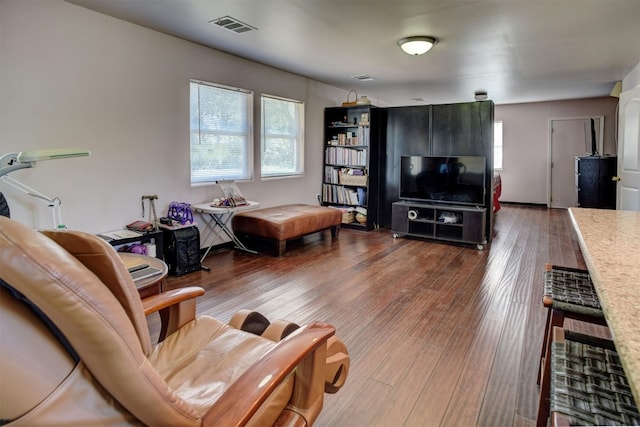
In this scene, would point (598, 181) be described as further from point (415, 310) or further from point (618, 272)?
point (618, 272)

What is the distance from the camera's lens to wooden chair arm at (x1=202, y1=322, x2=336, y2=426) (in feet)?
3.13

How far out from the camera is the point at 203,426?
925 mm

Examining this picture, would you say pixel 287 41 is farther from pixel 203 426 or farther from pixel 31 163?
pixel 203 426

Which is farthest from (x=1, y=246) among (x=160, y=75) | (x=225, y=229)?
(x=225, y=229)

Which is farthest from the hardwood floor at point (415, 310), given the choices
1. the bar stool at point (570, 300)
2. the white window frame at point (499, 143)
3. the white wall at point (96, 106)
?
the white window frame at point (499, 143)

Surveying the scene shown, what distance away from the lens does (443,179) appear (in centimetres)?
536

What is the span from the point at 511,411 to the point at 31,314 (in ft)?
6.36

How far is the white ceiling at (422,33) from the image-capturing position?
10.5 ft

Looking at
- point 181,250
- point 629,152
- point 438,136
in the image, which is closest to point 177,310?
point 181,250

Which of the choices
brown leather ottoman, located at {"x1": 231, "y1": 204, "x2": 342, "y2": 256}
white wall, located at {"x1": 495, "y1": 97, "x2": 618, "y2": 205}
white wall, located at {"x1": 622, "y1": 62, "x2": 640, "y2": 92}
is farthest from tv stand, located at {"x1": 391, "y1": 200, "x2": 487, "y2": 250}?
white wall, located at {"x1": 495, "y1": 97, "x2": 618, "y2": 205}

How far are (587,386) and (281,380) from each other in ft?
2.79

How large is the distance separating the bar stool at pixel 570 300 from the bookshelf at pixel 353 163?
14.2ft

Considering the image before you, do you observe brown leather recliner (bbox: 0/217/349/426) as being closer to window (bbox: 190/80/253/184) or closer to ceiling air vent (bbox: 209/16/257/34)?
ceiling air vent (bbox: 209/16/257/34)

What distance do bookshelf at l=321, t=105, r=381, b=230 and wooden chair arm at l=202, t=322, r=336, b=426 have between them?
16.0 feet
